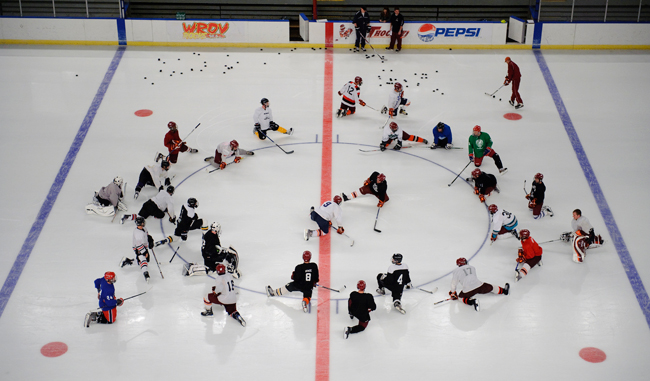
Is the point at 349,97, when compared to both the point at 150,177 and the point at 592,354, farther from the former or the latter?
the point at 592,354

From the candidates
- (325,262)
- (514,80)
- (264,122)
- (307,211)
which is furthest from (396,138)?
(325,262)

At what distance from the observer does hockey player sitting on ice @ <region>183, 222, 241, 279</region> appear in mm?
10555

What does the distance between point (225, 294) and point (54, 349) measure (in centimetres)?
236

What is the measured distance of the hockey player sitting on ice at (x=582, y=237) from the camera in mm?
11078

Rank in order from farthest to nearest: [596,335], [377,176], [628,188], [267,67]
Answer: [267,67], [628,188], [377,176], [596,335]

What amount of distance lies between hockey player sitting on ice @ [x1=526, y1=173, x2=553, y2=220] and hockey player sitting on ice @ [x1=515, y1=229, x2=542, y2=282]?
4.49 feet

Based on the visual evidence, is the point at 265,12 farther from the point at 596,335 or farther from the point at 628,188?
the point at 596,335

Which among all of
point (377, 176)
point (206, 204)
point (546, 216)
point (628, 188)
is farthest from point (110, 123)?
point (628, 188)

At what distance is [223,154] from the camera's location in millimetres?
13438

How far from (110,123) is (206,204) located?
13.4 ft

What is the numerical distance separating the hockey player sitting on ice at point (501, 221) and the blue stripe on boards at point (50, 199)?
24.1 ft

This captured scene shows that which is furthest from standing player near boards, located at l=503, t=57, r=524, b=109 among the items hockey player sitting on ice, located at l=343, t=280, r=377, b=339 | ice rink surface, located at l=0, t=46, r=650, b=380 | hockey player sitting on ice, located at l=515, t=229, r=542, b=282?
hockey player sitting on ice, located at l=343, t=280, r=377, b=339

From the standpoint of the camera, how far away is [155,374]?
9164 mm

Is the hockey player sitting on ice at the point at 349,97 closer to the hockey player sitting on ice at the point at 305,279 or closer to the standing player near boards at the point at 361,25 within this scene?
the standing player near boards at the point at 361,25
